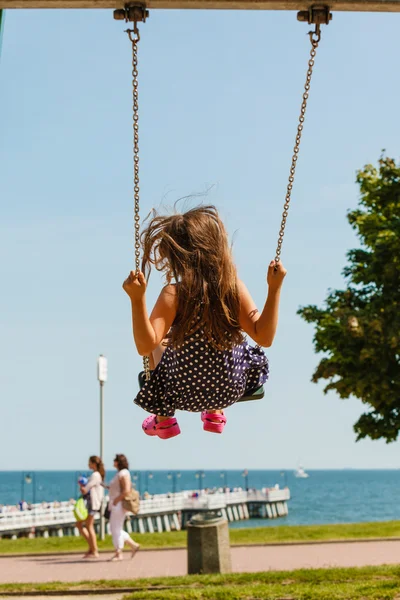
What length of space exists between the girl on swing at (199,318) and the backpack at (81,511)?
10508 millimetres

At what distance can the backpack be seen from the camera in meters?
14.7

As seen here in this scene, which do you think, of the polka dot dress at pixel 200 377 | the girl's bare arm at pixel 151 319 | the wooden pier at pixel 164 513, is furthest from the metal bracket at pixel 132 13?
the wooden pier at pixel 164 513

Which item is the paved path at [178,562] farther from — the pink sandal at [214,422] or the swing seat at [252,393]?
the swing seat at [252,393]

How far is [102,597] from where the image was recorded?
34.4 ft

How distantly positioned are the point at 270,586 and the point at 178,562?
192 inches

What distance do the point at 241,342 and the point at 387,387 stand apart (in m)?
14.7

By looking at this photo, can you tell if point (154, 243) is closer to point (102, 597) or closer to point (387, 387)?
point (102, 597)

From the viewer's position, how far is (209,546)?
39.5 ft

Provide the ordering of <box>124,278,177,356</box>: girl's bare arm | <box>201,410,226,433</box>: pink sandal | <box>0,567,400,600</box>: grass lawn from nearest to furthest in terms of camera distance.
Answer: <box>124,278,177,356</box>: girl's bare arm < <box>201,410,226,433</box>: pink sandal < <box>0,567,400,600</box>: grass lawn

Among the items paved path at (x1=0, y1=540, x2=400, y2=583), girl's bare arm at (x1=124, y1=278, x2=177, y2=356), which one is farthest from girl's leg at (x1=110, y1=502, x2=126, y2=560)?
girl's bare arm at (x1=124, y1=278, x2=177, y2=356)

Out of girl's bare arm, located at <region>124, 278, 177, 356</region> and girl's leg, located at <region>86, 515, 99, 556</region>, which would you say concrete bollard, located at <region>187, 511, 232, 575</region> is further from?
girl's bare arm, located at <region>124, 278, 177, 356</region>

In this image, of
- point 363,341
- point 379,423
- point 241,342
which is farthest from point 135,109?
point 379,423

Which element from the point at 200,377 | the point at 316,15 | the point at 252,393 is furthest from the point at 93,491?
the point at 316,15

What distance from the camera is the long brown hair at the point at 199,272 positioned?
14.7 ft
